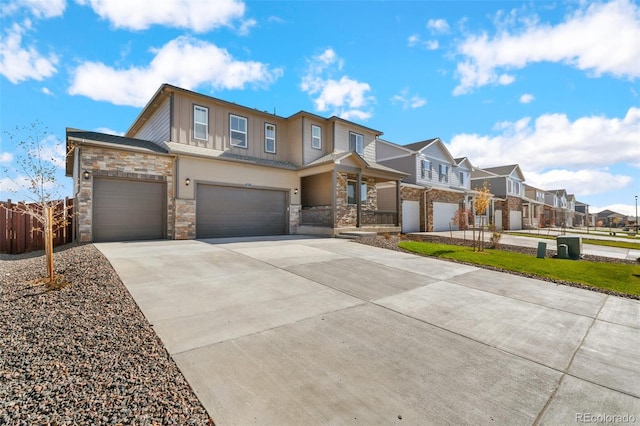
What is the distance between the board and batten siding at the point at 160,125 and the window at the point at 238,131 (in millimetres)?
2908

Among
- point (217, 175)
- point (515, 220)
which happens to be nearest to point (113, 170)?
point (217, 175)

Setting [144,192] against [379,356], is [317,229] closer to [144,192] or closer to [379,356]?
[144,192]

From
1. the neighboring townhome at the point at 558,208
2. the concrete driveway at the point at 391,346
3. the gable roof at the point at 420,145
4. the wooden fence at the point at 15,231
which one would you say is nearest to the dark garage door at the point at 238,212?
the wooden fence at the point at 15,231

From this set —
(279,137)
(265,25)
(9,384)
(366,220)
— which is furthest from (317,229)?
(9,384)

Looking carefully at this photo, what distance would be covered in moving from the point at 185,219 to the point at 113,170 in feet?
10.5

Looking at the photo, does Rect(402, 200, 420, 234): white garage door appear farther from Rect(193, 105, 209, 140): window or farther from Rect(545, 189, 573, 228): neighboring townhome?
Rect(545, 189, 573, 228): neighboring townhome

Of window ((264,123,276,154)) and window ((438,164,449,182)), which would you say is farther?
window ((438,164,449,182))

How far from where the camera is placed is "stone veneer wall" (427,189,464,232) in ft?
67.6

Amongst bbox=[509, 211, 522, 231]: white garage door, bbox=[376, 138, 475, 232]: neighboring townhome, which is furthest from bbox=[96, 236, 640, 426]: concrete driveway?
bbox=[509, 211, 522, 231]: white garage door

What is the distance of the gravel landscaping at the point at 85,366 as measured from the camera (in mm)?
1970

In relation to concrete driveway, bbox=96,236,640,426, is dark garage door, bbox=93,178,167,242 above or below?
above

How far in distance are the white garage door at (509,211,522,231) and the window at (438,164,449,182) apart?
9057 mm

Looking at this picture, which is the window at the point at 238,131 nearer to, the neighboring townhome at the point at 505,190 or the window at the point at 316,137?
the window at the point at 316,137

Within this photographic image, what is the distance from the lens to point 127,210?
11289mm
